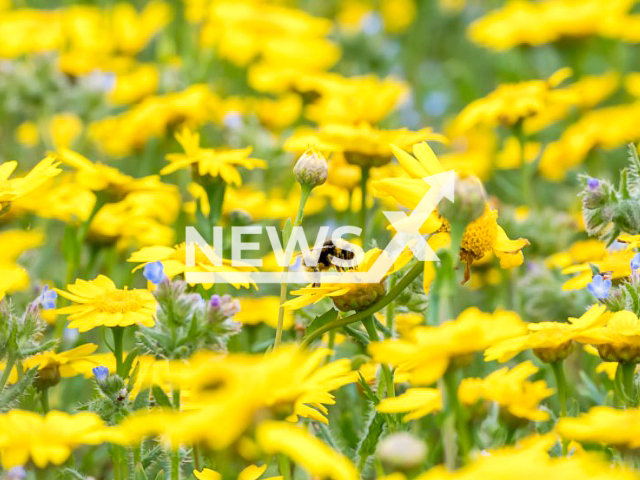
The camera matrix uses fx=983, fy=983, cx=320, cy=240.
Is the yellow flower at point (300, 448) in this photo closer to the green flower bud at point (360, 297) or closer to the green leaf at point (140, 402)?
the green flower bud at point (360, 297)

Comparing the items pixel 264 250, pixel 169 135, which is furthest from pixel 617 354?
pixel 169 135

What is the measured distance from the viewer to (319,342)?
2.03m

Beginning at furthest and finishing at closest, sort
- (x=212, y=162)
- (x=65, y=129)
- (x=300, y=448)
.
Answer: (x=65, y=129), (x=212, y=162), (x=300, y=448)

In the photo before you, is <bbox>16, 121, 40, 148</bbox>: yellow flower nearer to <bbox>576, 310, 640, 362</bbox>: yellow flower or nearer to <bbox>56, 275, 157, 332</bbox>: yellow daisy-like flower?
<bbox>56, 275, 157, 332</bbox>: yellow daisy-like flower

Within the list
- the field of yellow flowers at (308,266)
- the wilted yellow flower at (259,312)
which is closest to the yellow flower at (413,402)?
the field of yellow flowers at (308,266)

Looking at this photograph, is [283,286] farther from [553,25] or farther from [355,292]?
[553,25]

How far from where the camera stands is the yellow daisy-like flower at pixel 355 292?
1.52m

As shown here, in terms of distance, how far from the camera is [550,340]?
144 centimetres

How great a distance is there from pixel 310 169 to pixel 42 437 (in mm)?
656

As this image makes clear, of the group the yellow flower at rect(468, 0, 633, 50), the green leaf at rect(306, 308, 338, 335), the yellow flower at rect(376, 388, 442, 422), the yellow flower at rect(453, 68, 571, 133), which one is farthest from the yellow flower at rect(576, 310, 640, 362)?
the yellow flower at rect(468, 0, 633, 50)

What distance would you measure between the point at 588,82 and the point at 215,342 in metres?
2.81

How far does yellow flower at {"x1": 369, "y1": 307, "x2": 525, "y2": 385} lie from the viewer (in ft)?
3.72

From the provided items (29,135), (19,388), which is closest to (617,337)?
(19,388)

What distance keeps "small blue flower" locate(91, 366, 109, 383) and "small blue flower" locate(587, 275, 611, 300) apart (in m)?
0.79
